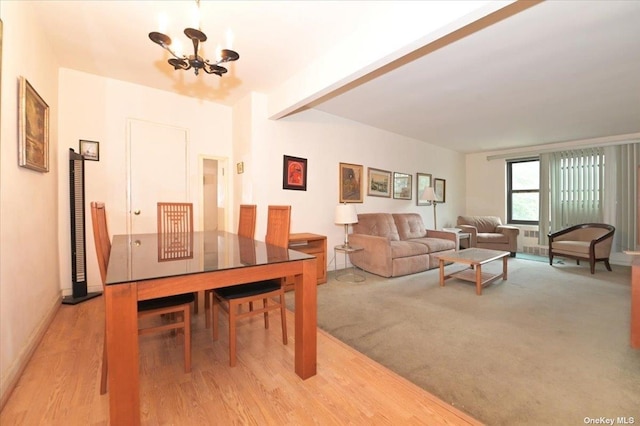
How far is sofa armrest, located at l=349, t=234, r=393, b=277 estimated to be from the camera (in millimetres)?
4020

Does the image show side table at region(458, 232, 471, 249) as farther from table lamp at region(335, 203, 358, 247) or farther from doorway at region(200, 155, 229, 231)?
doorway at region(200, 155, 229, 231)

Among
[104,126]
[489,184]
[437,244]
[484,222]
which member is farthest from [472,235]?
[104,126]

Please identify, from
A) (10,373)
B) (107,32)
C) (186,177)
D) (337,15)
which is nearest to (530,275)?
(337,15)

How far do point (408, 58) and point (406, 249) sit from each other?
2586mm

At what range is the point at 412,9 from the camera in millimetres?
1917

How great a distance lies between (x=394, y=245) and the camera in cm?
423

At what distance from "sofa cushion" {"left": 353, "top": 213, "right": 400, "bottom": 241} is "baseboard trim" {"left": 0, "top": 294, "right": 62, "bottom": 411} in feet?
12.2

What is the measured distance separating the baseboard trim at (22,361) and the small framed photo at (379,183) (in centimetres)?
436

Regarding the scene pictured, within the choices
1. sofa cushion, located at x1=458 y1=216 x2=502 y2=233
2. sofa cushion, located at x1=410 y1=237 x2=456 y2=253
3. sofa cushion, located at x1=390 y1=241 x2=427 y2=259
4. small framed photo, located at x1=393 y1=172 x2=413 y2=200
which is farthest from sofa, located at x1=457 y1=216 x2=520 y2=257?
sofa cushion, located at x1=390 y1=241 x2=427 y2=259

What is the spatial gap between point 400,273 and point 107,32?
13.8 ft

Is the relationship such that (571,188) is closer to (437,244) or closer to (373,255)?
(437,244)

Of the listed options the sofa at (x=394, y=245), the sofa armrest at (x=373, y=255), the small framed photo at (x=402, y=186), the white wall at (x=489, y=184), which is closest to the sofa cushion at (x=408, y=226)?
the sofa at (x=394, y=245)

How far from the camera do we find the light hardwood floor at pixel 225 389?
1.36 metres

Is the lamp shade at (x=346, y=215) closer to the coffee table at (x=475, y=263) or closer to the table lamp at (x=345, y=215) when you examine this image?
the table lamp at (x=345, y=215)
